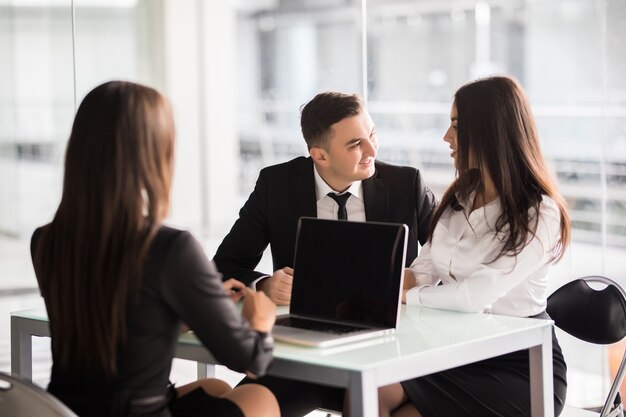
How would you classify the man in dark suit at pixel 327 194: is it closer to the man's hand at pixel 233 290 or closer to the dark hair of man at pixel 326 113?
the dark hair of man at pixel 326 113

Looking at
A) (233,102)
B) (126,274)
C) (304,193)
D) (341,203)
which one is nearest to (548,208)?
(341,203)

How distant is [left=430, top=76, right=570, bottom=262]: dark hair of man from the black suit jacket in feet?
1.14

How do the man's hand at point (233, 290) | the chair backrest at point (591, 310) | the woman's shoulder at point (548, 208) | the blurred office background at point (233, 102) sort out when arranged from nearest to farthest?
the man's hand at point (233, 290)
the woman's shoulder at point (548, 208)
the chair backrest at point (591, 310)
the blurred office background at point (233, 102)

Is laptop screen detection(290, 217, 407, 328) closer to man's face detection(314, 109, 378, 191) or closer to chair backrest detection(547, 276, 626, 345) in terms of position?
man's face detection(314, 109, 378, 191)

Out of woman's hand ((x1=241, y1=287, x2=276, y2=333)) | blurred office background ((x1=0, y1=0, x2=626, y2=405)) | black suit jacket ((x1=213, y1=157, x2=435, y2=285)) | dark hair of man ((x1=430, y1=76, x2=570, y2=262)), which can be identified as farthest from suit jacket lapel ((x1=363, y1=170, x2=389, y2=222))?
blurred office background ((x1=0, y1=0, x2=626, y2=405))

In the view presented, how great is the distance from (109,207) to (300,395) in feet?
3.49

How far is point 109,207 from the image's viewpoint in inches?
75.5

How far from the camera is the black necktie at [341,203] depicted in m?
2.95

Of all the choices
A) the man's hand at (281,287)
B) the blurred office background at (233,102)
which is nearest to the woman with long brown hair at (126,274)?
the man's hand at (281,287)

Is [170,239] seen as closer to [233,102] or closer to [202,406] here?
[202,406]

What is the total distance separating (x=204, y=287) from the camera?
6.31ft

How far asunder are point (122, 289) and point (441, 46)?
10846 mm

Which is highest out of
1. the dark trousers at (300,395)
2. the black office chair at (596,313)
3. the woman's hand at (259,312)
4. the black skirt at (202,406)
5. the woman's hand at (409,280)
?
the woman's hand at (259,312)

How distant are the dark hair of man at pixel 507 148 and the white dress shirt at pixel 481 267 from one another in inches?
1.5
